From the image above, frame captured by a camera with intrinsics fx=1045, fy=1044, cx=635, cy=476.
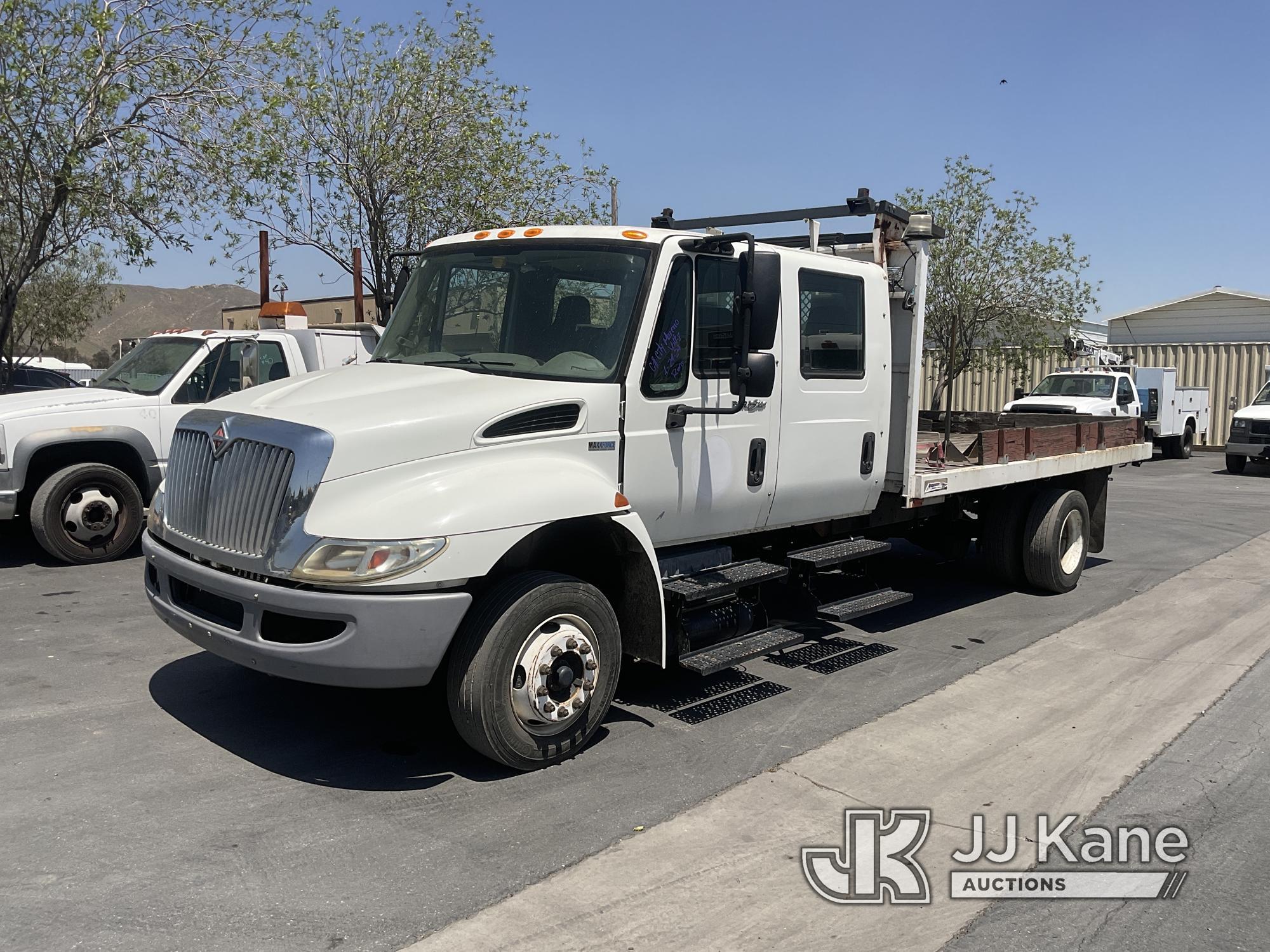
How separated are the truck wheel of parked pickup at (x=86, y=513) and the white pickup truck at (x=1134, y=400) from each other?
16220mm

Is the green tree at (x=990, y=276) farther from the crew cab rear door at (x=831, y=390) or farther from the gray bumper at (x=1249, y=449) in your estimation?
the crew cab rear door at (x=831, y=390)

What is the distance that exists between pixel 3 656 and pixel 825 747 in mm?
5014

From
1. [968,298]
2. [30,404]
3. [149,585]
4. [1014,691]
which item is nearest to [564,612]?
[149,585]

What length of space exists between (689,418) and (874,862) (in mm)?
2396

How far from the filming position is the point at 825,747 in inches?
208

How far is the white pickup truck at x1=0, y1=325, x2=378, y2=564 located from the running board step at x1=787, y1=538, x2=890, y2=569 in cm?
509

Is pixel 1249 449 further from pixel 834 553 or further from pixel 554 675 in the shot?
pixel 554 675

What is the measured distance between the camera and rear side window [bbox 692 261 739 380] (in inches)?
217

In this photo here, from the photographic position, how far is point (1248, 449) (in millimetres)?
21375

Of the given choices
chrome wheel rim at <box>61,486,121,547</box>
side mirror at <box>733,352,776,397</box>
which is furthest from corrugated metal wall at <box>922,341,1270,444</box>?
side mirror at <box>733,352,776,397</box>

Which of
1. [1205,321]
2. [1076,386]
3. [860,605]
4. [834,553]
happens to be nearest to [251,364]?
[834,553]

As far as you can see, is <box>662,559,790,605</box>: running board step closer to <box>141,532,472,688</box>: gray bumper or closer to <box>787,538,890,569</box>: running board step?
<box>787,538,890,569</box>: running board step

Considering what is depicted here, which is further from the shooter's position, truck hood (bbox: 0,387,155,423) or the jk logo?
truck hood (bbox: 0,387,155,423)

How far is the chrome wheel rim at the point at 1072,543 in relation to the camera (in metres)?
8.96
